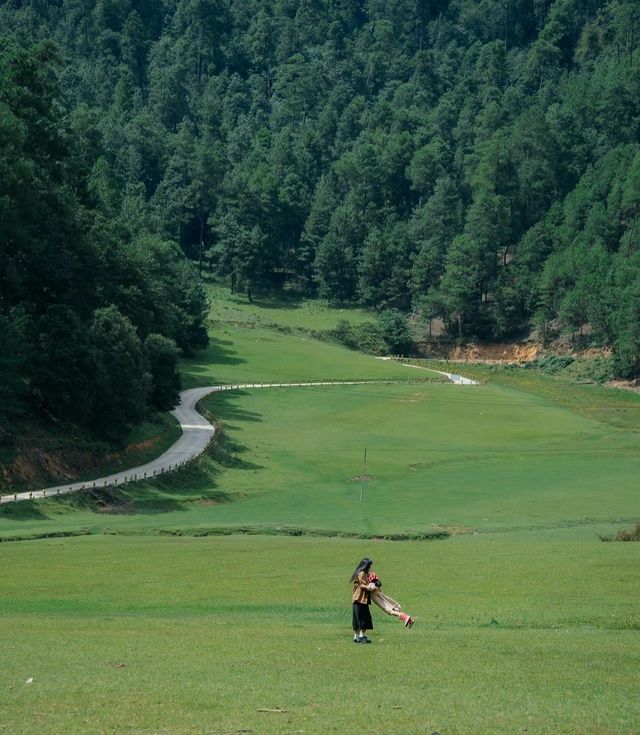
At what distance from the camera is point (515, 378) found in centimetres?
13950

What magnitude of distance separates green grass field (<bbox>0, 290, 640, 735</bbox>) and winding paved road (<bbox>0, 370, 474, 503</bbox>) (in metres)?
1.58

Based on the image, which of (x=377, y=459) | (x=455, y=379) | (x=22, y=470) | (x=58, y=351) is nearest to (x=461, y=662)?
(x=22, y=470)

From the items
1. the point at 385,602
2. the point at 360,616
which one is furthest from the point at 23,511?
the point at 385,602

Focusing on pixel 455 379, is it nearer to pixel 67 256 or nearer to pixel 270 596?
pixel 67 256

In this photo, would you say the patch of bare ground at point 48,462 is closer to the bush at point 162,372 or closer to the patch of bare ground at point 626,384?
the bush at point 162,372

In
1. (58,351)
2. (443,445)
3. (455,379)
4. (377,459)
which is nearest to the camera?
(58,351)

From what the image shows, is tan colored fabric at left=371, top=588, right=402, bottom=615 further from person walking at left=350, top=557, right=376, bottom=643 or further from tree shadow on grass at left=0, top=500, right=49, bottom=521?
tree shadow on grass at left=0, top=500, right=49, bottom=521

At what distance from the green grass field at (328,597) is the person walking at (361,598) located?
0.38m

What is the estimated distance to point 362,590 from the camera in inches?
931

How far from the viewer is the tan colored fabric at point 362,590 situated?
23625mm

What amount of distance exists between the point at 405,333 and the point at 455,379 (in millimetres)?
35440

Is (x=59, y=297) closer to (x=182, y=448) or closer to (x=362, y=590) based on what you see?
(x=182, y=448)

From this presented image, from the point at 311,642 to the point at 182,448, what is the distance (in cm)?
5761

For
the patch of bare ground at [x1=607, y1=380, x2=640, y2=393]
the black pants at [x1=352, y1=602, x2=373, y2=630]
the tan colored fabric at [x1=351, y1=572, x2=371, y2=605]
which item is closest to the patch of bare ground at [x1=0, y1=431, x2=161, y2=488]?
the black pants at [x1=352, y1=602, x2=373, y2=630]
